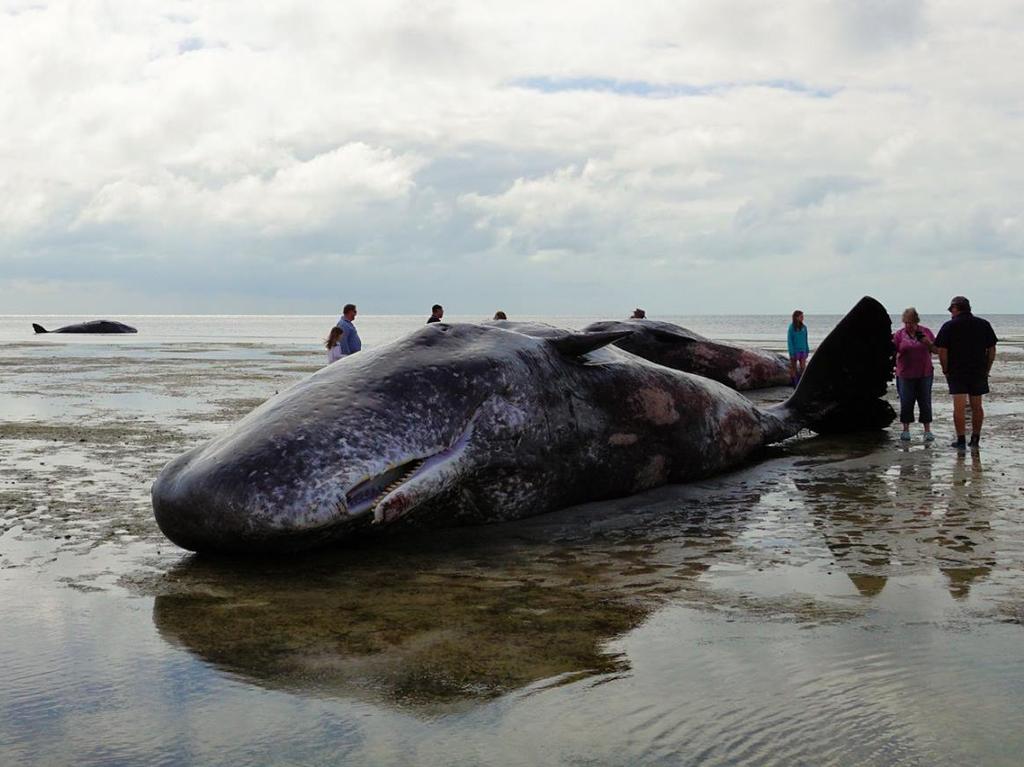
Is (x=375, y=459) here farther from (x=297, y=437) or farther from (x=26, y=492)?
(x=26, y=492)

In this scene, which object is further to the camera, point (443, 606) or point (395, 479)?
point (395, 479)

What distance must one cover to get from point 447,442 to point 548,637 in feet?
8.41

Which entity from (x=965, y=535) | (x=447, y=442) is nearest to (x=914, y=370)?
(x=965, y=535)

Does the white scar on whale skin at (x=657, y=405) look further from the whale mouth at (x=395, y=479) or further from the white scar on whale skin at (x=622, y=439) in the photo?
the whale mouth at (x=395, y=479)

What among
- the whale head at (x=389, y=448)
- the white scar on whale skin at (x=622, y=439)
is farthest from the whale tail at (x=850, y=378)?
the whale head at (x=389, y=448)

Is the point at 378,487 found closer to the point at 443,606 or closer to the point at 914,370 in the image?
the point at 443,606

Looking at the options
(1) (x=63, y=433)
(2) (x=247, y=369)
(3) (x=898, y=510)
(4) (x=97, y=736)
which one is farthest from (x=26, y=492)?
(2) (x=247, y=369)

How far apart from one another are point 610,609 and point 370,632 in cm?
124

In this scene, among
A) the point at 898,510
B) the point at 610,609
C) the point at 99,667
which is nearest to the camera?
the point at 99,667

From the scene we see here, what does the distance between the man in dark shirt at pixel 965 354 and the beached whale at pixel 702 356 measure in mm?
5661

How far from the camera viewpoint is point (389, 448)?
661 centimetres

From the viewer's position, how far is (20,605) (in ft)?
17.0

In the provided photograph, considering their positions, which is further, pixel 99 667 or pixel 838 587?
pixel 838 587

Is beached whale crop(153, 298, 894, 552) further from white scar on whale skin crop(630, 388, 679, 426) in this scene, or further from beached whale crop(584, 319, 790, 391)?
beached whale crop(584, 319, 790, 391)
